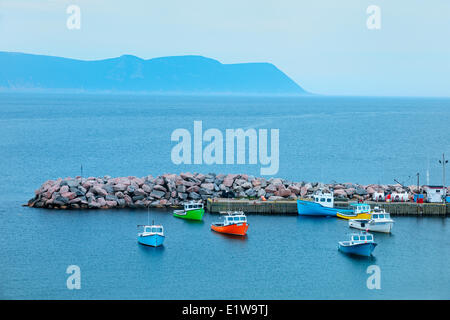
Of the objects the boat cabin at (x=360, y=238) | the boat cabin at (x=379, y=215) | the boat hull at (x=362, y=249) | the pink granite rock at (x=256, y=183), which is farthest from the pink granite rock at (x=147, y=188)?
the boat hull at (x=362, y=249)

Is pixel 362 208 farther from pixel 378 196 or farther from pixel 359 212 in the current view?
pixel 378 196

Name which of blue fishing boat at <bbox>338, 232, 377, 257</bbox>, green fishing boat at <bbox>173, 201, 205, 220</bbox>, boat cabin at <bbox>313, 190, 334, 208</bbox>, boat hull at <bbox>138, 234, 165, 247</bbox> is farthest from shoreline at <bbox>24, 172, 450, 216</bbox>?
blue fishing boat at <bbox>338, 232, 377, 257</bbox>

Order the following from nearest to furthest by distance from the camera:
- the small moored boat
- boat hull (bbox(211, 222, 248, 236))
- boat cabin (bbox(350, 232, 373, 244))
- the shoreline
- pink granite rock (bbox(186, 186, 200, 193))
→ boat cabin (bbox(350, 232, 373, 244))
boat hull (bbox(211, 222, 248, 236))
the small moored boat
the shoreline
pink granite rock (bbox(186, 186, 200, 193))

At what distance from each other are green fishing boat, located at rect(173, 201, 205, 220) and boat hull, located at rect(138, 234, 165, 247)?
6412mm

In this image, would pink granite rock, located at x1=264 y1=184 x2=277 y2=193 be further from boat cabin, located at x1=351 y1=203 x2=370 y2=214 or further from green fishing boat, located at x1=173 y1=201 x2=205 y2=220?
boat cabin, located at x1=351 y1=203 x2=370 y2=214

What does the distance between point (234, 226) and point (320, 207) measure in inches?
345

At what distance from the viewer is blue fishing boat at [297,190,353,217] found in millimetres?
49094

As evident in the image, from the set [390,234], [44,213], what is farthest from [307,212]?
[44,213]

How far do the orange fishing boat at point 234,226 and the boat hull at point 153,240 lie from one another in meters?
4.66

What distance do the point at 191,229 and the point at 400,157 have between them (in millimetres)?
50273

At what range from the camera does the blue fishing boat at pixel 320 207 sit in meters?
49.1

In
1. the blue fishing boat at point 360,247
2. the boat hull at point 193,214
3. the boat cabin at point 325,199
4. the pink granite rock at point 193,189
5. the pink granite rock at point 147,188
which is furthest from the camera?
the pink granite rock at point 147,188

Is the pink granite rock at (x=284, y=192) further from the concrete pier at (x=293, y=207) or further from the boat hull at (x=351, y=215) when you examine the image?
the boat hull at (x=351, y=215)

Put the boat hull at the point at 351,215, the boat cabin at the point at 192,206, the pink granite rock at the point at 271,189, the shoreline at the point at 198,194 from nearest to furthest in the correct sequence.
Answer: the boat hull at the point at 351,215 < the boat cabin at the point at 192,206 < the shoreline at the point at 198,194 < the pink granite rock at the point at 271,189
